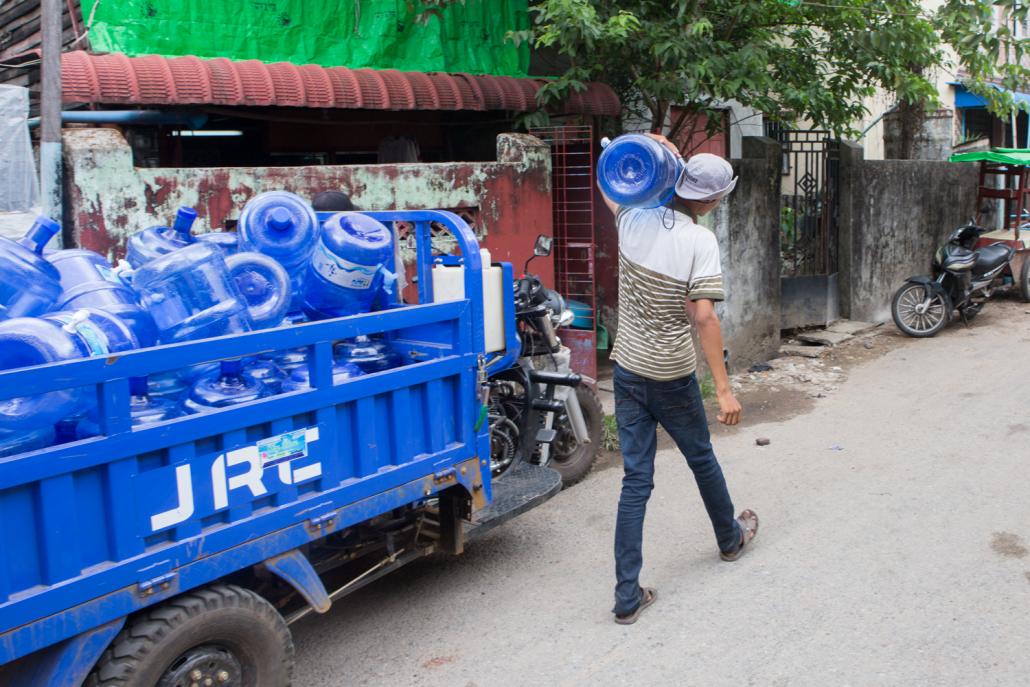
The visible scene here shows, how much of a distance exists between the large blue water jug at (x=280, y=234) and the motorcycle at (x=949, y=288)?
8.27 m

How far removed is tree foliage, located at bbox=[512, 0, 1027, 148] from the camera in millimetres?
7734

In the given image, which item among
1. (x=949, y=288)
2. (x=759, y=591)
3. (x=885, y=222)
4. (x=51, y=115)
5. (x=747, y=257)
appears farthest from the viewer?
(x=885, y=222)

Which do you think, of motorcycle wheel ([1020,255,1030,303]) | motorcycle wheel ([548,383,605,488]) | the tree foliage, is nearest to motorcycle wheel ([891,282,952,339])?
the tree foliage

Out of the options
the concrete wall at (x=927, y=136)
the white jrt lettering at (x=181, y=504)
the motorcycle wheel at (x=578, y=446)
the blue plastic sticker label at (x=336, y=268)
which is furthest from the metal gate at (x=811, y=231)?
the white jrt lettering at (x=181, y=504)

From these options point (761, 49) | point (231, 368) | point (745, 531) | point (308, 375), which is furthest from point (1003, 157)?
point (231, 368)

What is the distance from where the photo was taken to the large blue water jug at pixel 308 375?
143 inches

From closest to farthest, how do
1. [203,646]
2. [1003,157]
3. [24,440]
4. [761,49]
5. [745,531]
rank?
[24,440] < [203,646] < [745,531] < [761,49] < [1003,157]

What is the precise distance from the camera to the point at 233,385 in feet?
11.5

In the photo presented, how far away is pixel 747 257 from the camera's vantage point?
935cm

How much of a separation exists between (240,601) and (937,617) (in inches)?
110

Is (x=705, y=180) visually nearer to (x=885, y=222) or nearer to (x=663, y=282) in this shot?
(x=663, y=282)

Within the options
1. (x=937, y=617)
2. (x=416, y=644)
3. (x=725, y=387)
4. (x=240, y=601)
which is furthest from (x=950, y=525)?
(x=240, y=601)

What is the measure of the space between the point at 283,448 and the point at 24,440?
2.79 ft

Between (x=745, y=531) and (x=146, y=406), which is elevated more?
(x=146, y=406)
